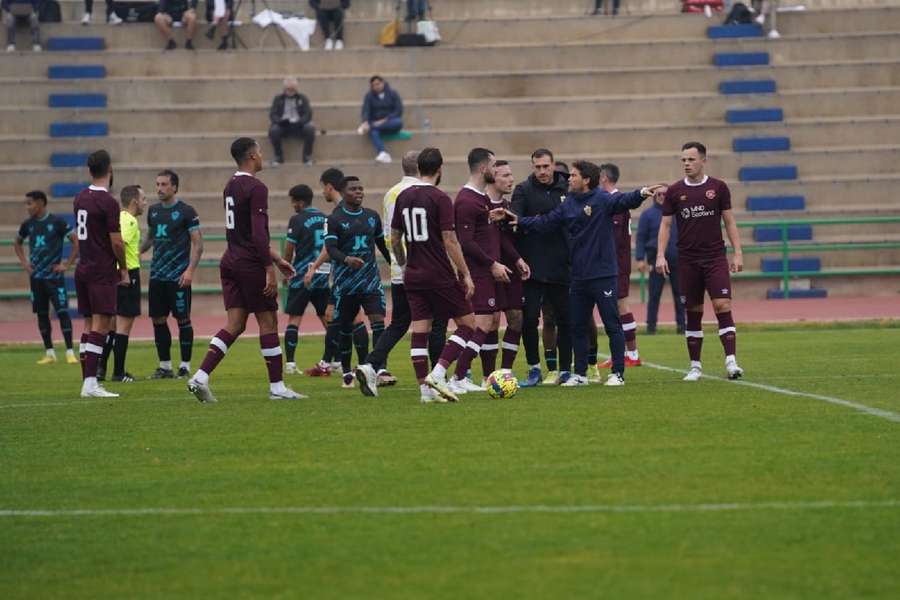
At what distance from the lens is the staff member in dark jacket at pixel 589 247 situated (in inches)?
575

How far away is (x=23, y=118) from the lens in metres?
34.1

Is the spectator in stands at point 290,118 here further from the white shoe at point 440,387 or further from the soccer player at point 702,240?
the white shoe at point 440,387

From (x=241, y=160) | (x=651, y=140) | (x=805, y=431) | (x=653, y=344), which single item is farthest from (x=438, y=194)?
(x=651, y=140)

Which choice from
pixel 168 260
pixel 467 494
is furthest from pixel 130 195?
pixel 467 494

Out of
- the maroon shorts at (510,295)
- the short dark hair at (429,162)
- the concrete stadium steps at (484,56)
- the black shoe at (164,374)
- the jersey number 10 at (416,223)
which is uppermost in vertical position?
the concrete stadium steps at (484,56)

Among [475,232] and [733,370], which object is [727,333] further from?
[475,232]

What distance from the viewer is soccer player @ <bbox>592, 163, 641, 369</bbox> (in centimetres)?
1775

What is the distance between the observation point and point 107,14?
36344mm

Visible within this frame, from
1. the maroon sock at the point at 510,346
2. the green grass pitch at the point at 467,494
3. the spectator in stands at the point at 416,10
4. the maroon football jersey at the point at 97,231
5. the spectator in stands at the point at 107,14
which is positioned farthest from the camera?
the spectator in stands at the point at 416,10

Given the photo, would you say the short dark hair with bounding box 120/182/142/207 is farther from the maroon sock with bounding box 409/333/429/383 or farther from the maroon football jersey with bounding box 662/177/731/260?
the maroon football jersey with bounding box 662/177/731/260

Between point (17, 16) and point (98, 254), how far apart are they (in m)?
22.1

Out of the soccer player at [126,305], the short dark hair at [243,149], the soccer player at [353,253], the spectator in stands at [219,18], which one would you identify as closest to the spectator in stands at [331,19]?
the spectator in stands at [219,18]

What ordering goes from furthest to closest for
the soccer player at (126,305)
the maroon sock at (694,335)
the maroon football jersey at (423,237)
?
1. the soccer player at (126,305)
2. the maroon sock at (694,335)
3. the maroon football jersey at (423,237)

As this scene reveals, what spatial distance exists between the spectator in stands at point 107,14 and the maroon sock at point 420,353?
24.4 meters
